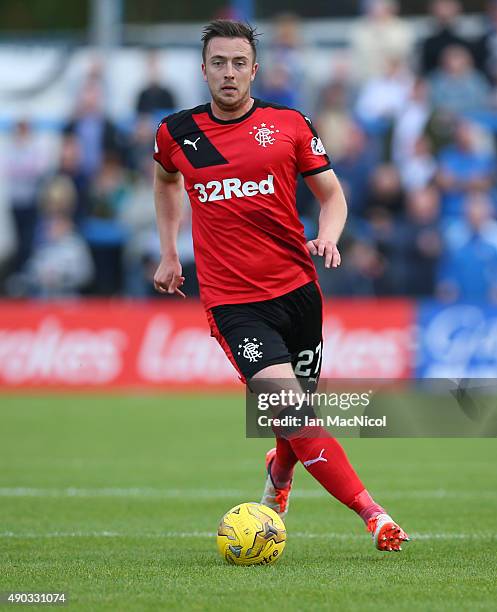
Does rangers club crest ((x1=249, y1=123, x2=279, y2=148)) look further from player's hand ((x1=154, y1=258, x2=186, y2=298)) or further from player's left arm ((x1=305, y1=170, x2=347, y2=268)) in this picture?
player's hand ((x1=154, y1=258, x2=186, y2=298))

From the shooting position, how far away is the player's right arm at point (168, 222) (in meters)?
7.46

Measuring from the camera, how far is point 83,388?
1895 cm

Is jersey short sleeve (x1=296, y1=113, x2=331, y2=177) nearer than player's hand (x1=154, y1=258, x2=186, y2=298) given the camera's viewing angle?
Yes

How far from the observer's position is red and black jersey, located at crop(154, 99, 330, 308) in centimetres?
702

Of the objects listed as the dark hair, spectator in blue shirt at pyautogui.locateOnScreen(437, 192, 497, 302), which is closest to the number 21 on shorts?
the dark hair

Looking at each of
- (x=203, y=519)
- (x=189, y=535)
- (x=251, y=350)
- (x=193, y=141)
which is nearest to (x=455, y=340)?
(x=203, y=519)

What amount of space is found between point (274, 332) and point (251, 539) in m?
1.09

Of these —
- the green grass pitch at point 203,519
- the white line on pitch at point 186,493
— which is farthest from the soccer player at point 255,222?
the white line on pitch at point 186,493

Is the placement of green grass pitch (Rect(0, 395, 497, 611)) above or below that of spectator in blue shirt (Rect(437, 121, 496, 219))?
below

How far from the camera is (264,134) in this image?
7035 mm

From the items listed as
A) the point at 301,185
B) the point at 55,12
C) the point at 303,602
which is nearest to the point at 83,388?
the point at 301,185

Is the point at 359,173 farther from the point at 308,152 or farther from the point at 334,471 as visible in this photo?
the point at 334,471

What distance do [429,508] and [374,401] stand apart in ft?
5.25

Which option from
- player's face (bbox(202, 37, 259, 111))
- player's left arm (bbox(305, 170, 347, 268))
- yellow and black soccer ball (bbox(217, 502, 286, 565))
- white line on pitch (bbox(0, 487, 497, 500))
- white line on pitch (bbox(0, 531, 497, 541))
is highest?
player's face (bbox(202, 37, 259, 111))
